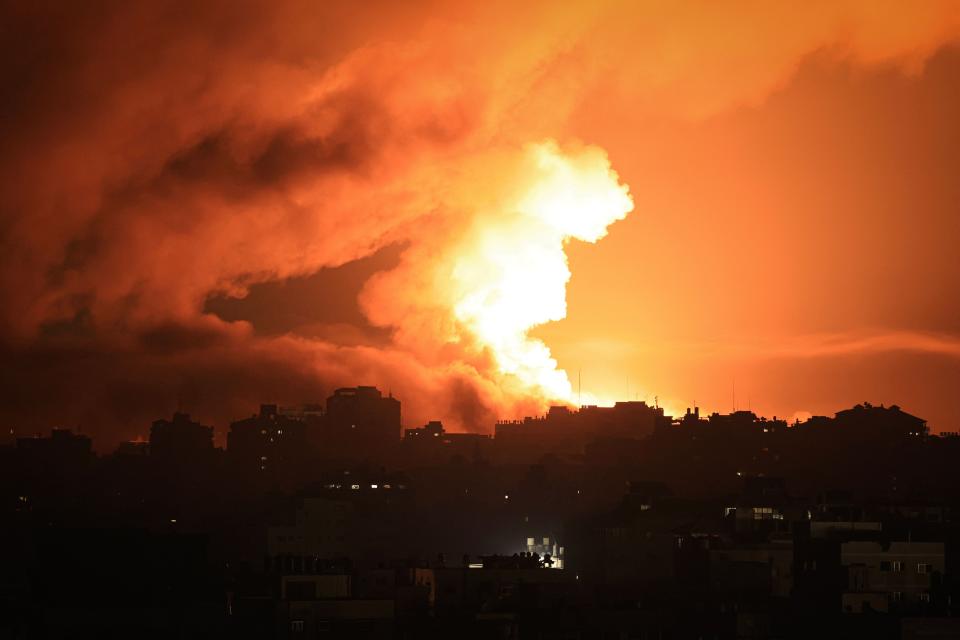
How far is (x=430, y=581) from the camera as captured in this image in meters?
66.7

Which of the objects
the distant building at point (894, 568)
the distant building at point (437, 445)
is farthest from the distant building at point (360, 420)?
the distant building at point (894, 568)

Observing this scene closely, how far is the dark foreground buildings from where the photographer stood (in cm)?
5822

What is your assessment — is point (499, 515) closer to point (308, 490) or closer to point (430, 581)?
point (308, 490)

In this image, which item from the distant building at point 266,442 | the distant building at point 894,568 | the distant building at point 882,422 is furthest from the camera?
the distant building at point 266,442

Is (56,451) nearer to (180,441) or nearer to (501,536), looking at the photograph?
(180,441)

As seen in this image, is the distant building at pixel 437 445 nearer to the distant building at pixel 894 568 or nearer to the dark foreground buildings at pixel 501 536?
the dark foreground buildings at pixel 501 536

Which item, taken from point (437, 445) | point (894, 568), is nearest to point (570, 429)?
point (437, 445)

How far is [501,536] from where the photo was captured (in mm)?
101438

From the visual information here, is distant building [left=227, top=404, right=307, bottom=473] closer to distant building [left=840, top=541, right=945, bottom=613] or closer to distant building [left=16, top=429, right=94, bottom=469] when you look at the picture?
distant building [left=16, top=429, right=94, bottom=469]

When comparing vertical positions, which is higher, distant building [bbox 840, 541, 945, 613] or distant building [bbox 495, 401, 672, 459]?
distant building [bbox 495, 401, 672, 459]

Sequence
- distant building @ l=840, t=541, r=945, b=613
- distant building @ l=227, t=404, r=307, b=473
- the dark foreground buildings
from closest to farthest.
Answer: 1. the dark foreground buildings
2. distant building @ l=840, t=541, r=945, b=613
3. distant building @ l=227, t=404, r=307, b=473

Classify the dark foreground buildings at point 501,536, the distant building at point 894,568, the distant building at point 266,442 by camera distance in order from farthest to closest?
the distant building at point 266,442 → the distant building at point 894,568 → the dark foreground buildings at point 501,536

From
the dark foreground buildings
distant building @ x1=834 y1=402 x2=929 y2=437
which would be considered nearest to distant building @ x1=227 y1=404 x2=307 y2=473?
the dark foreground buildings

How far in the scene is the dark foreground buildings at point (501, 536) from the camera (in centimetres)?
5822
